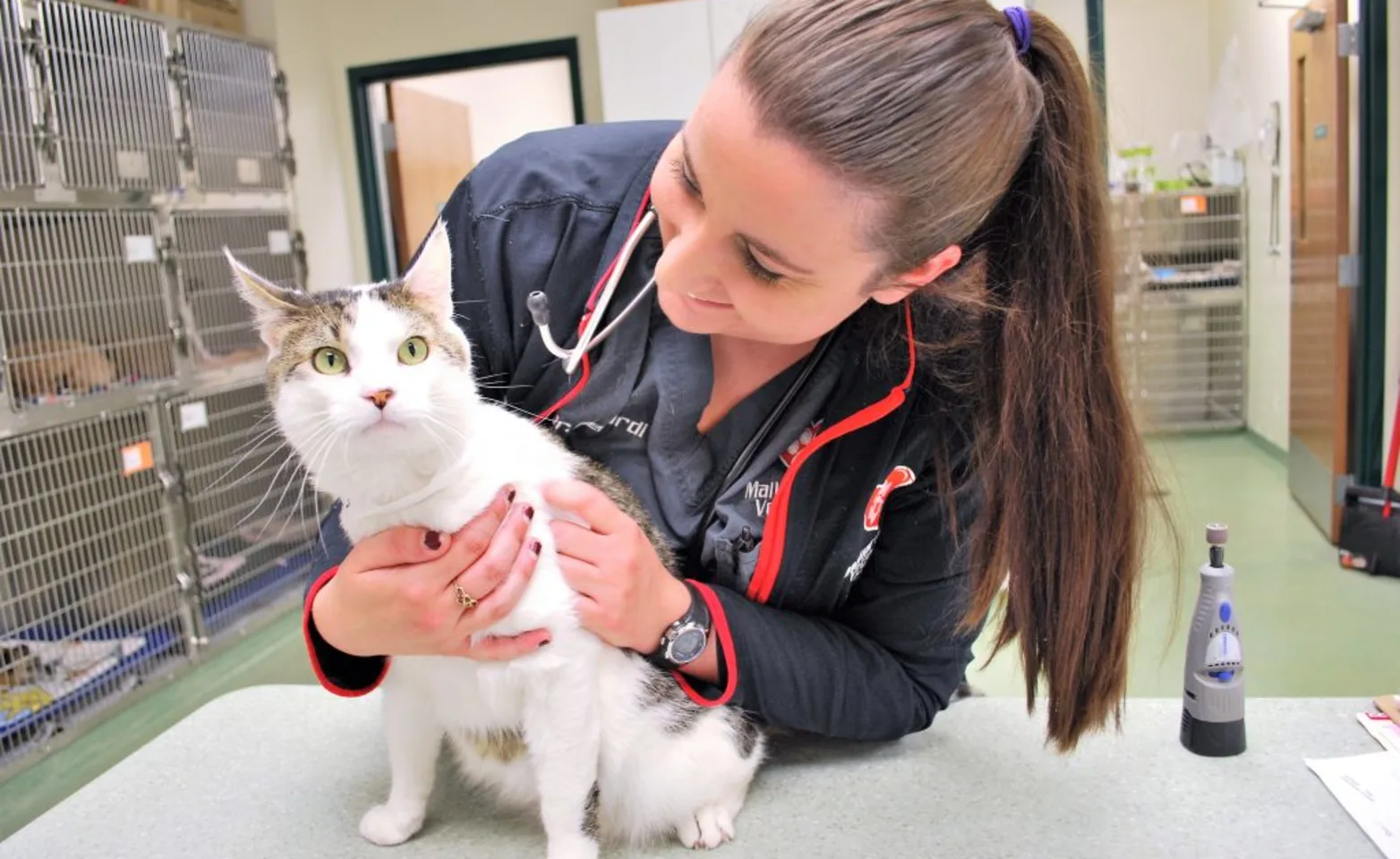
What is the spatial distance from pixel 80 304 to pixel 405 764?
2.16 m

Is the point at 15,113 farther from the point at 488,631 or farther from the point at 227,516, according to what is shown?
the point at 488,631

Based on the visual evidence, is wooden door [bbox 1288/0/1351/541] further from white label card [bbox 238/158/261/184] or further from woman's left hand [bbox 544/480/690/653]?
white label card [bbox 238/158/261/184]

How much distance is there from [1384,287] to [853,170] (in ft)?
10.6

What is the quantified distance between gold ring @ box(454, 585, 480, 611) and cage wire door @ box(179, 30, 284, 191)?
8.88 feet

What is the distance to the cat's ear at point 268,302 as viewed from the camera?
79 centimetres

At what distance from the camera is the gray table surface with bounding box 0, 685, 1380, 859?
0.90 m

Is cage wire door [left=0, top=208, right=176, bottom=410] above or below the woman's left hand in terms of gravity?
above

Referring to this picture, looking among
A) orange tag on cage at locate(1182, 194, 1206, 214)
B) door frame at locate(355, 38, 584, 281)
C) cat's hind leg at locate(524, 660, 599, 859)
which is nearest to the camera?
cat's hind leg at locate(524, 660, 599, 859)

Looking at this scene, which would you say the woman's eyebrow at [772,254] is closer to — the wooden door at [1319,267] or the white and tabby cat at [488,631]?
the white and tabby cat at [488,631]

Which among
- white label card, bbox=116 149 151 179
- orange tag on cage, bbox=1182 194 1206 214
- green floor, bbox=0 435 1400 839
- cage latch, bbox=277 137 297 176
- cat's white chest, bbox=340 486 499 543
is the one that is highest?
cage latch, bbox=277 137 297 176

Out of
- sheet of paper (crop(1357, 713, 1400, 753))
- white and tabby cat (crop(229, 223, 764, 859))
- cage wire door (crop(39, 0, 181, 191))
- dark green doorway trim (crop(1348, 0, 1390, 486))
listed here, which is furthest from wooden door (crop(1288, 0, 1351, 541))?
cage wire door (crop(39, 0, 181, 191))

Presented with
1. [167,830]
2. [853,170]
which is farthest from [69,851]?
[853,170]

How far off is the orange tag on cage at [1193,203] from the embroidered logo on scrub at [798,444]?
4053 millimetres

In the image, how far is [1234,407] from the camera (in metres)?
4.46
